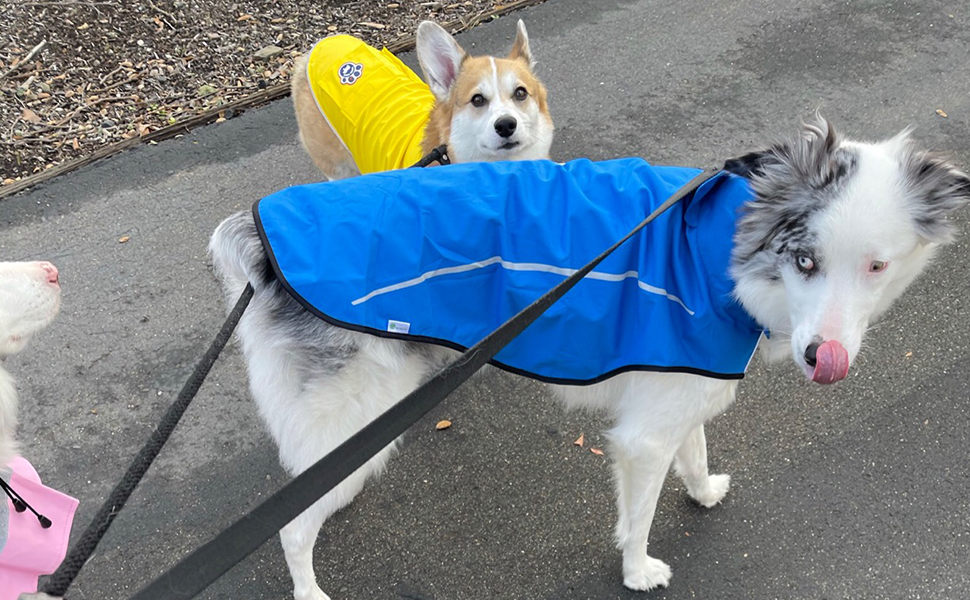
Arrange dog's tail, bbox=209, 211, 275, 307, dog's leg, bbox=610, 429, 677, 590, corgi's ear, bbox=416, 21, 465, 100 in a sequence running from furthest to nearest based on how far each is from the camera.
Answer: corgi's ear, bbox=416, 21, 465, 100 < dog's leg, bbox=610, 429, 677, 590 < dog's tail, bbox=209, 211, 275, 307

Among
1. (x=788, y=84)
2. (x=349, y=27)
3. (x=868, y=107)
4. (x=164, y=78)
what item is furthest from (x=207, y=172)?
(x=868, y=107)

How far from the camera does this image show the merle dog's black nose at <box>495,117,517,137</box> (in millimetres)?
3693

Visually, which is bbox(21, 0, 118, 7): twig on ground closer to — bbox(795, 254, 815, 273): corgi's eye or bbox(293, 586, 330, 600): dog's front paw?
bbox(293, 586, 330, 600): dog's front paw

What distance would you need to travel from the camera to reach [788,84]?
562 centimetres

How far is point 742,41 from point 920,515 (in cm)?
450

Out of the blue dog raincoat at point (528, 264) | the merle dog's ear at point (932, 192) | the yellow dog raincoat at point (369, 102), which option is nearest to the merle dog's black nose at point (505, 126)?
the yellow dog raincoat at point (369, 102)

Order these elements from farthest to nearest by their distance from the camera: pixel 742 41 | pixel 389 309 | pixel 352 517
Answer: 1. pixel 742 41
2. pixel 352 517
3. pixel 389 309

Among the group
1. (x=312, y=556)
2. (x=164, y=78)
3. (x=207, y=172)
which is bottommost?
(x=312, y=556)

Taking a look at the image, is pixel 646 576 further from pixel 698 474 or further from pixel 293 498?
pixel 293 498

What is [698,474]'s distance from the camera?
2941 millimetres

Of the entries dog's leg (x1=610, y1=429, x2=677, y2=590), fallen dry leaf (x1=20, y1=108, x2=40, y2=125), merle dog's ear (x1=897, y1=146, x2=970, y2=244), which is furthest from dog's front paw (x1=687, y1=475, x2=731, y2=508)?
fallen dry leaf (x1=20, y1=108, x2=40, y2=125)

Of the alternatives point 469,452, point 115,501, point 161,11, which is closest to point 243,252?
point 115,501

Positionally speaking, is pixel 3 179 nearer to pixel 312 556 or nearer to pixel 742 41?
pixel 312 556

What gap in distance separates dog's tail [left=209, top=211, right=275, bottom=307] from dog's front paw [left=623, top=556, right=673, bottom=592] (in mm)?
1744
